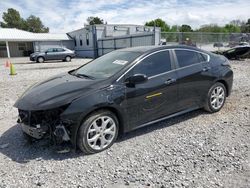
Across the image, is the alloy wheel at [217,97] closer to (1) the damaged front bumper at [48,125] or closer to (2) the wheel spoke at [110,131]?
(2) the wheel spoke at [110,131]

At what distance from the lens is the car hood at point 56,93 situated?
3.21 meters

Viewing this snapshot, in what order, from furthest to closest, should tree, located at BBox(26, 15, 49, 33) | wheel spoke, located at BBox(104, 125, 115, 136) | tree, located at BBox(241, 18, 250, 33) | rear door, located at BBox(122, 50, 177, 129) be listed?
tree, located at BBox(26, 15, 49, 33) < tree, located at BBox(241, 18, 250, 33) < rear door, located at BBox(122, 50, 177, 129) < wheel spoke, located at BBox(104, 125, 115, 136)

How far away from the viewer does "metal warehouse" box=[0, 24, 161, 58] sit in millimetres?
25059

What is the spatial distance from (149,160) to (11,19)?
262ft

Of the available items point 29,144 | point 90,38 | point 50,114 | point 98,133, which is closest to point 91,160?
point 98,133

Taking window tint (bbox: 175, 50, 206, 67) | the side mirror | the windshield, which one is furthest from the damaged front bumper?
window tint (bbox: 175, 50, 206, 67)

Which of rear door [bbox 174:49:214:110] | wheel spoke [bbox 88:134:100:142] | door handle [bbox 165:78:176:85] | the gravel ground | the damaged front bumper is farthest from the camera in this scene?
rear door [bbox 174:49:214:110]

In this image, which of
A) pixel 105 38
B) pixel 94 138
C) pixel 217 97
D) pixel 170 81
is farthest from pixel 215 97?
pixel 105 38

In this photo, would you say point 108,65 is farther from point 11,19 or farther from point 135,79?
point 11,19

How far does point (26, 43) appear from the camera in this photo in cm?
3806

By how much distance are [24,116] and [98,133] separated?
3.91ft

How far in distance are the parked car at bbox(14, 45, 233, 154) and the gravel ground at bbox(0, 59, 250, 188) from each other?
0.30m

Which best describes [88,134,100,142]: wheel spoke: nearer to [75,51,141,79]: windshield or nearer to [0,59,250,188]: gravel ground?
[0,59,250,188]: gravel ground

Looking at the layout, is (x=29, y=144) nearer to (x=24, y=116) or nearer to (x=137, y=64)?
(x=24, y=116)
